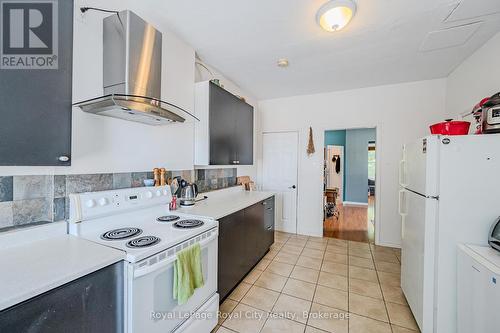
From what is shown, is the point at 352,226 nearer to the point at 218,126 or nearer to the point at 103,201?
the point at 218,126

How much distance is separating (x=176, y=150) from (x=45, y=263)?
136 cm

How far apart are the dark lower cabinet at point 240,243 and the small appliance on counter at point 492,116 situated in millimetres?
2120

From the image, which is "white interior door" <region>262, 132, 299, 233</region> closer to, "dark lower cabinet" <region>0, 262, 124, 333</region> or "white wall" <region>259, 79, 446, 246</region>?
"white wall" <region>259, 79, 446, 246</region>

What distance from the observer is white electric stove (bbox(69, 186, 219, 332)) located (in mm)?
1119

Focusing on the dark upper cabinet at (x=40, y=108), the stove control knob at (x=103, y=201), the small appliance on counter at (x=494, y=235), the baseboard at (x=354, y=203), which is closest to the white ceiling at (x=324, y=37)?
the dark upper cabinet at (x=40, y=108)

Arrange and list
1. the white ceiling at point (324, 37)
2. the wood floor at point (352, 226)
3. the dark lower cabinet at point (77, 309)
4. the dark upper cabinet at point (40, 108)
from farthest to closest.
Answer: the wood floor at point (352, 226) → the white ceiling at point (324, 37) → the dark upper cabinet at point (40, 108) → the dark lower cabinet at point (77, 309)

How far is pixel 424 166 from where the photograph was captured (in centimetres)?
162

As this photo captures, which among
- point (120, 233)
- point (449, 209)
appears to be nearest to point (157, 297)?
point (120, 233)

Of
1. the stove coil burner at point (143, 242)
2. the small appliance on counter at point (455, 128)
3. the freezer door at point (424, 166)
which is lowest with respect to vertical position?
the stove coil burner at point (143, 242)

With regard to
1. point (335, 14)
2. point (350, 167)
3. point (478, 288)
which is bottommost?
point (478, 288)

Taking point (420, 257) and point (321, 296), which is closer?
point (420, 257)

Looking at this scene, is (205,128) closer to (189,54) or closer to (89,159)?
(189,54)

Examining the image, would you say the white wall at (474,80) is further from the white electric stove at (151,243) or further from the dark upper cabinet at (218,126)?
the white electric stove at (151,243)

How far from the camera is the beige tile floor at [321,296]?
177 cm
